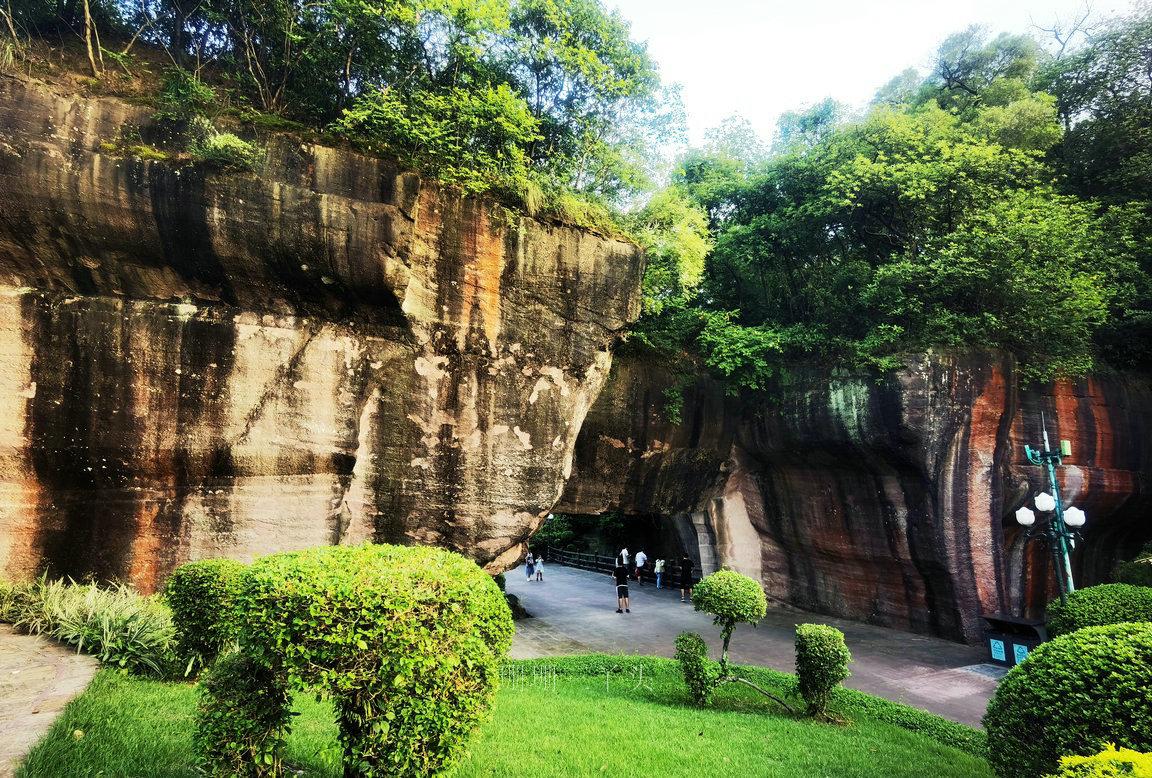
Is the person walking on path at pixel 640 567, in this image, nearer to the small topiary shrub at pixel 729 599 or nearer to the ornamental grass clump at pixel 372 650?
the small topiary shrub at pixel 729 599

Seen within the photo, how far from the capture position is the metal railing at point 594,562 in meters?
18.9

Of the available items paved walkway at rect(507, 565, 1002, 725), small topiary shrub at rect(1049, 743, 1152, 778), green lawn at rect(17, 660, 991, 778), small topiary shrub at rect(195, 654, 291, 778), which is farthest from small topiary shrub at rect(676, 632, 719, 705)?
small topiary shrub at rect(195, 654, 291, 778)

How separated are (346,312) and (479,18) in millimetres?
5191

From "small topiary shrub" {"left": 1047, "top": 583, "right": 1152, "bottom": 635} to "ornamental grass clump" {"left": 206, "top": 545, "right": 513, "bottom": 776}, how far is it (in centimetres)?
845

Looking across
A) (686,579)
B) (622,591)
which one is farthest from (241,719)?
(686,579)

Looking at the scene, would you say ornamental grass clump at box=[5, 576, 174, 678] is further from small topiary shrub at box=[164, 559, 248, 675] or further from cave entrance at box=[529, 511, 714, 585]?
cave entrance at box=[529, 511, 714, 585]

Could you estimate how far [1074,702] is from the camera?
11.6 feet

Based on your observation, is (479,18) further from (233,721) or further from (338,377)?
(233,721)

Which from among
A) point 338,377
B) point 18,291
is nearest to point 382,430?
point 338,377

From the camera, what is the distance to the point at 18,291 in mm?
7266

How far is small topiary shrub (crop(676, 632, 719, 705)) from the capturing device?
7.30m

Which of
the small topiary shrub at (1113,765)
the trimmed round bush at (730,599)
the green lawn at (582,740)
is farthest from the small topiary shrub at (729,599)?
the small topiary shrub at (1113,765)

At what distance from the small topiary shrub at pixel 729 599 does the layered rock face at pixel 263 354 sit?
11.8 feet

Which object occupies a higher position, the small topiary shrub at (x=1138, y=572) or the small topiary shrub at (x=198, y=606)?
the small topiary shrub at (x=198, y=606)
